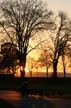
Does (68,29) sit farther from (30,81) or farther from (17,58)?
(30,81)

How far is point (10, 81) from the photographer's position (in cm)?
6450

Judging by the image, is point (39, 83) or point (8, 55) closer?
point (39, 83)

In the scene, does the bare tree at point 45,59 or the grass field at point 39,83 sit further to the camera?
the bare tree at point 45,59

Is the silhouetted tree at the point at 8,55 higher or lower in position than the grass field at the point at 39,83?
higher

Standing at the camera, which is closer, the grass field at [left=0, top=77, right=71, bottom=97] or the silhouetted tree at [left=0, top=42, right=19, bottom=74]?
the grass field at [left=0, top=77, right=71, bottom=97]

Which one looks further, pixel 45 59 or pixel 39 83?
pixel 45 59

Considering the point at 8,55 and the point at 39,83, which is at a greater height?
the point at 8,55

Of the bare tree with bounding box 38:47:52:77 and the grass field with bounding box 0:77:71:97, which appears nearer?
the grass field with bounding box 0:77:71:97

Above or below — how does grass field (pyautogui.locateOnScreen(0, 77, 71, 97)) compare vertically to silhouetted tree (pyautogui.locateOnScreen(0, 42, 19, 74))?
below

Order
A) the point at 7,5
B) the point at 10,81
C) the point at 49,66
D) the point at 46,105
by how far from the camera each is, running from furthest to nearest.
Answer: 1. the point at 49,66
2. the point at 7,5
3. the point at 10,81
4. the point at 46,105

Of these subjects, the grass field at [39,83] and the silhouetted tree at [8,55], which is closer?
the grass field at [39,83]

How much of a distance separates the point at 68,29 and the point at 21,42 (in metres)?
9.40

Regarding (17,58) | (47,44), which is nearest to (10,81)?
(17,58)

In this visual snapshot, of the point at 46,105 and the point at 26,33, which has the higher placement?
the point at 26,33
